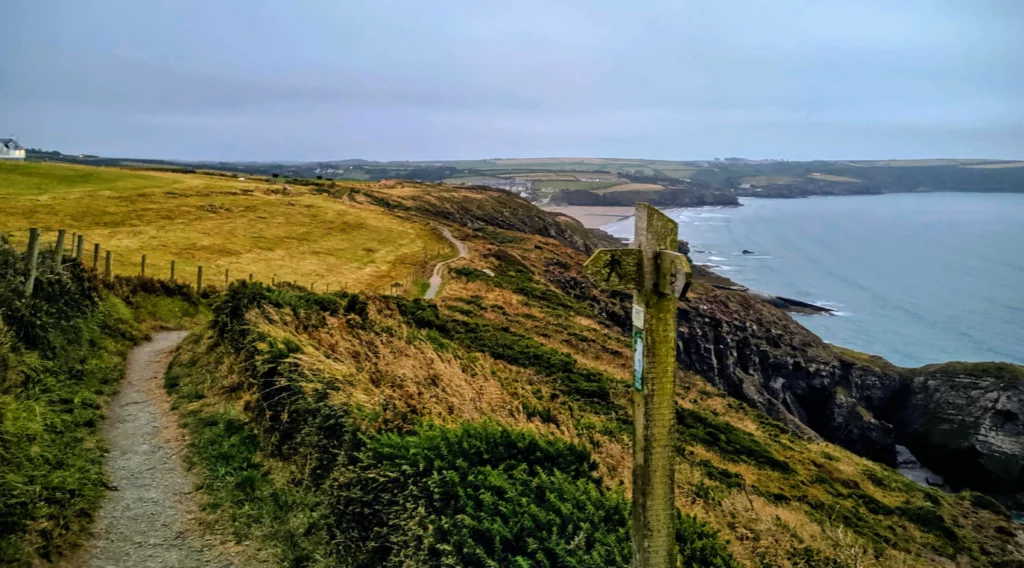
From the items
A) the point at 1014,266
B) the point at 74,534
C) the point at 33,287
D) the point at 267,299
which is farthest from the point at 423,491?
the point at 1014,266

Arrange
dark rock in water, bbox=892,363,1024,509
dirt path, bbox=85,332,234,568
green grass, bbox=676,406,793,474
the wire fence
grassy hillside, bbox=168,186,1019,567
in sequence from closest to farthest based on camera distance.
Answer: grassy hillside, bbox=168,186,1019,567, dirt path, bbox=85,332,234,568, green grass, bbox=676,406,793,474, the wire fence, dark rock in water, bbox=892,363,1024,509

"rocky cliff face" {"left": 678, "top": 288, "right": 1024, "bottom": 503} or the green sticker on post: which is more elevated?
the green sticker on post

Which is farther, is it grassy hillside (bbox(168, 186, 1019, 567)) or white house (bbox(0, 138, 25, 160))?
white house (bbox(0, 138, 25, 160))

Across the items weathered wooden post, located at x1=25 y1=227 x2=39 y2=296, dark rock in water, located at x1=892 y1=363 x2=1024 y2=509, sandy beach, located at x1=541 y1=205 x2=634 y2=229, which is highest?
sandy beach, located at x1=541 y1=205 x2=634 y2=229

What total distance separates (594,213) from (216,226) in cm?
12437

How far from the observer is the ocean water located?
6444 cm

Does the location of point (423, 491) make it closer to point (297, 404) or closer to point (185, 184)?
point (297, 404)

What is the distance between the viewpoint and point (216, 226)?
41969mm

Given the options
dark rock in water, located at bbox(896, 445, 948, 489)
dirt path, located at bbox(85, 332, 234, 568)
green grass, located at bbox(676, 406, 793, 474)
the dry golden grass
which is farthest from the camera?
dark rock in water, located at bbox(896, 445, 948, 489)

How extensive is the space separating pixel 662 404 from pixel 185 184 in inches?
2404

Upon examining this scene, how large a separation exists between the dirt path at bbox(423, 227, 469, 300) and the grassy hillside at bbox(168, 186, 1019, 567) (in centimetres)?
791

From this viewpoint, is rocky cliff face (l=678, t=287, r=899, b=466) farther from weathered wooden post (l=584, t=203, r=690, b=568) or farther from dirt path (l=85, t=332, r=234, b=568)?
weathered wooden post (l=584, t=203, r=690, b=568)

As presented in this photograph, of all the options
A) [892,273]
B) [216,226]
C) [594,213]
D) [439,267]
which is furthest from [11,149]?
[892,273]

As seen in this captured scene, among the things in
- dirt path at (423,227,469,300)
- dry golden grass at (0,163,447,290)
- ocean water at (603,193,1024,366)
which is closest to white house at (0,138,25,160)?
dry golden grass at (0,163,447,290)
